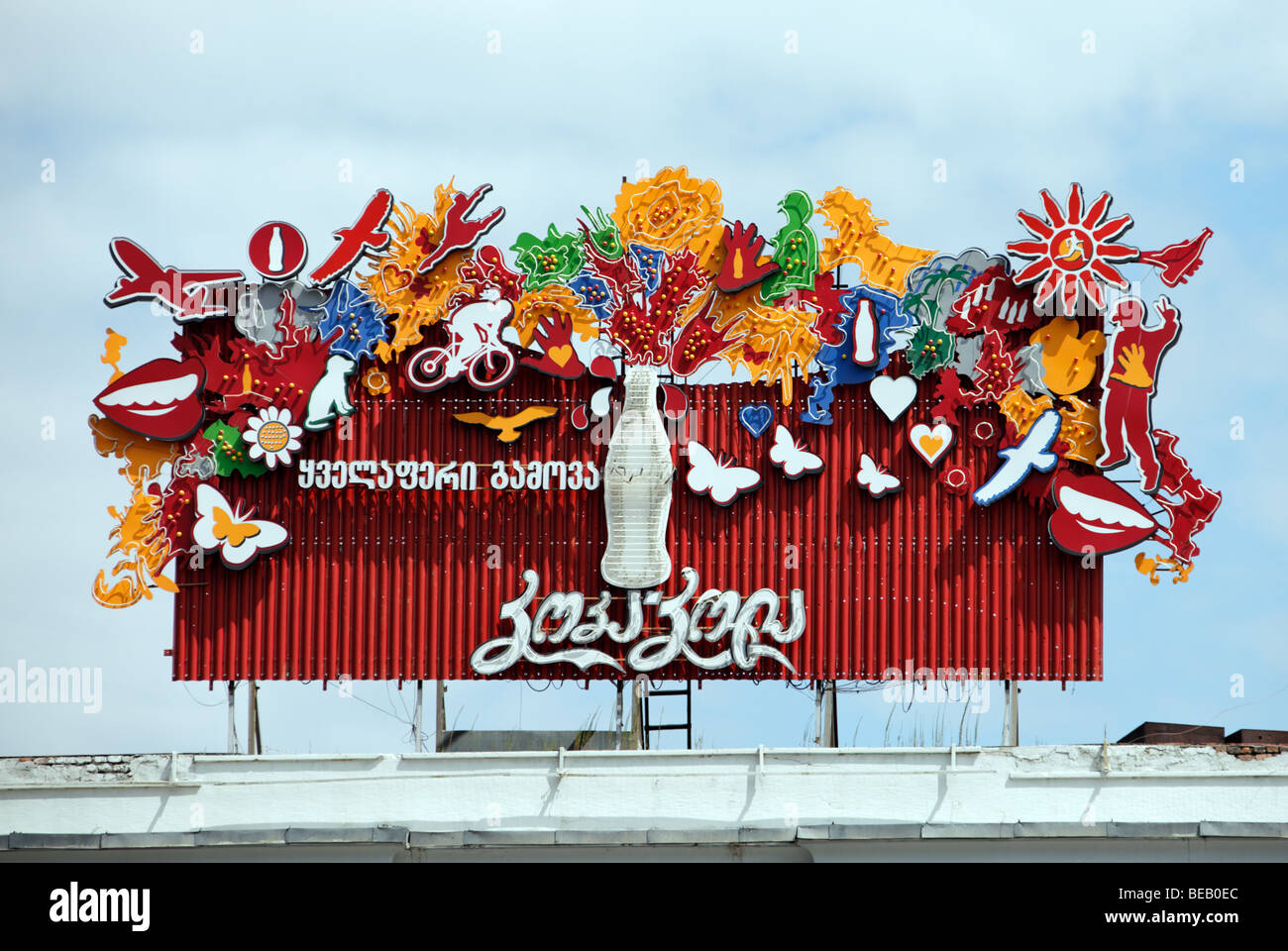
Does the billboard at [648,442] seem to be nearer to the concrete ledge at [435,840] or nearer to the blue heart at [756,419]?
the blue heart at [756,419]

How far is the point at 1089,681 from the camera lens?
3000cm

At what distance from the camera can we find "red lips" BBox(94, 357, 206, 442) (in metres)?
30.4

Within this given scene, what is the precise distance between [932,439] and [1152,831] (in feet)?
22.4

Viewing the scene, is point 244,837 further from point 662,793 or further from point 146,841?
point 662,793

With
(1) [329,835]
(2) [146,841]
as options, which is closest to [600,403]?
(1) [329,835]

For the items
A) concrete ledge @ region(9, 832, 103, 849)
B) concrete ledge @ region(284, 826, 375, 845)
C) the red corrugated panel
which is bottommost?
concrete ledge @ region(9, 832, 103, 849)

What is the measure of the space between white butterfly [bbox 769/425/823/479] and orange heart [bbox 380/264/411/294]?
606cm

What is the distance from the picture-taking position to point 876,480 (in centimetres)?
3028

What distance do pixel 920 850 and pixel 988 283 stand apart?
8.78m

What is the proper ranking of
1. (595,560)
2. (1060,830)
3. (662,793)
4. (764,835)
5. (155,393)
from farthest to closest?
(155,393) → (595,560) → (662,793) → (764,835) → (1060,830)

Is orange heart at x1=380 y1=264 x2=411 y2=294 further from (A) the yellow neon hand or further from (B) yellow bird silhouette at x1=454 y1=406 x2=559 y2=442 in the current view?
(A) the yellow neon hand

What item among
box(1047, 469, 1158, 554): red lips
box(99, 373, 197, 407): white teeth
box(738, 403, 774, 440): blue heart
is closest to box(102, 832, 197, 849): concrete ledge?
box(99, 373, 197, 407): white teeth

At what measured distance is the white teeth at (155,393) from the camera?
100ft
